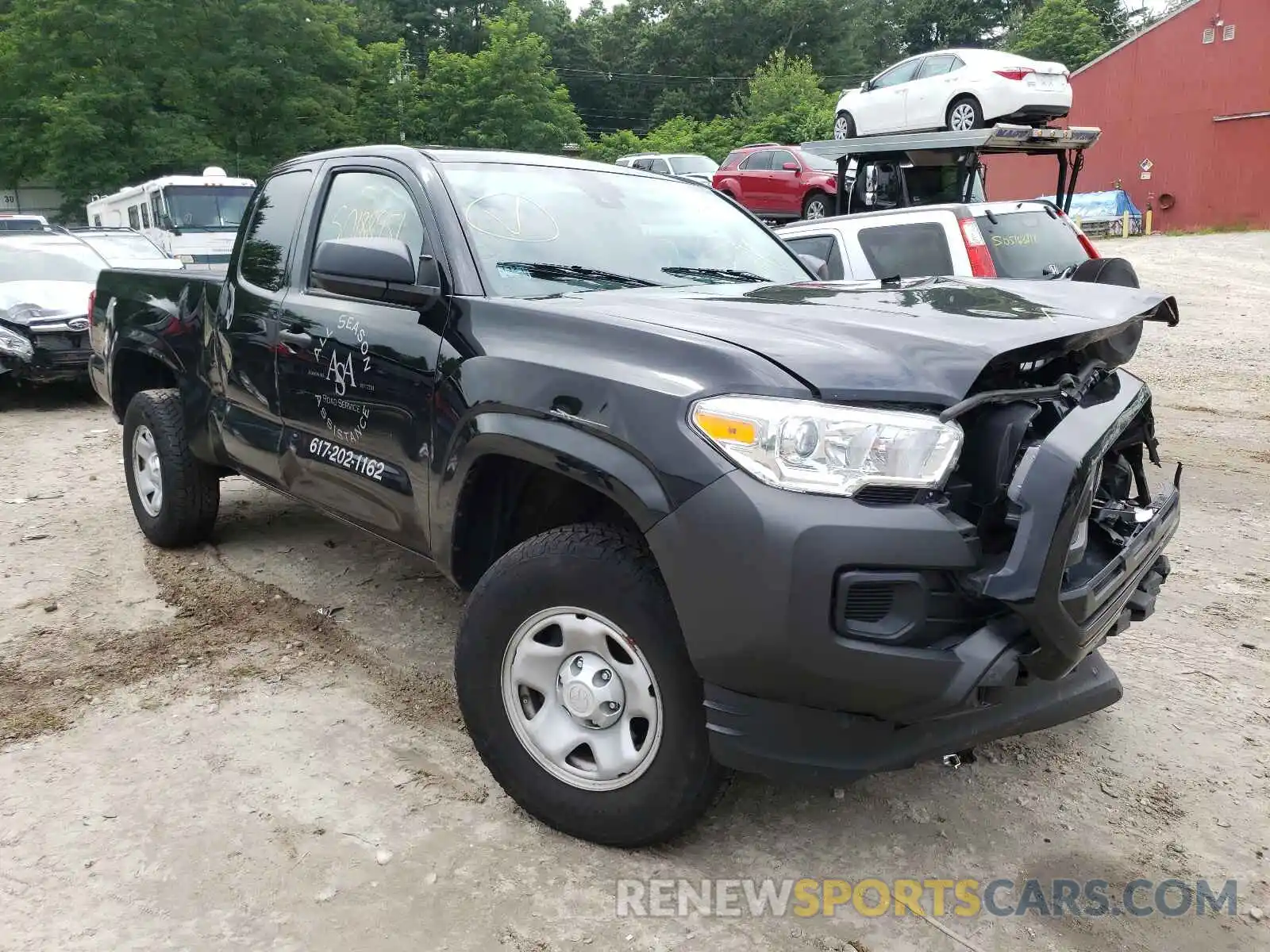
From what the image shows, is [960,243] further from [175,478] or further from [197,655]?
[197,655]

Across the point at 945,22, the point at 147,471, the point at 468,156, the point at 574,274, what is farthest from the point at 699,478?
Answer: the point at 945,22

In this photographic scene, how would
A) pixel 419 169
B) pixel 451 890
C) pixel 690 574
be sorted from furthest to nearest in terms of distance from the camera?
1. pixel 419 169
2. pixel 451 890
3. pixel 690 574

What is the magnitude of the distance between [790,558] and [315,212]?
2.68 metres

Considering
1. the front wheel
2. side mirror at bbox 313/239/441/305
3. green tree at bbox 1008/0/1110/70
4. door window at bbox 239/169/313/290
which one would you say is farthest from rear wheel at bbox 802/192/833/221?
green tree at bbox 1008/0/1110/70

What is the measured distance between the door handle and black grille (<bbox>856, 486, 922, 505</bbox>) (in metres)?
2.25

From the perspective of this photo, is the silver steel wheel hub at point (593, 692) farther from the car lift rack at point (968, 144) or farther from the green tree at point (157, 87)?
the green tree at point (157, 87)

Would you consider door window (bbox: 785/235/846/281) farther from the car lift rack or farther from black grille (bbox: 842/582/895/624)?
black grille (bbox: 842/582/895/624)

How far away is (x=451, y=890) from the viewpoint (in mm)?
2467

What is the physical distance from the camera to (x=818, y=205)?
16.7m

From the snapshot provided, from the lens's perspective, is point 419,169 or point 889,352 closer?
point 889,352

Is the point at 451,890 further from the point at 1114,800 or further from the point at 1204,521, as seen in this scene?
the point at 1204,521

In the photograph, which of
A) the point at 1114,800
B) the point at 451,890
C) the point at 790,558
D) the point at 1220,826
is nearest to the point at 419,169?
the point at 790,558

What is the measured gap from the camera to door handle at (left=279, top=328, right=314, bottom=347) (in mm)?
3580

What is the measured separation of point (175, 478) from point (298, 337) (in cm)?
149
